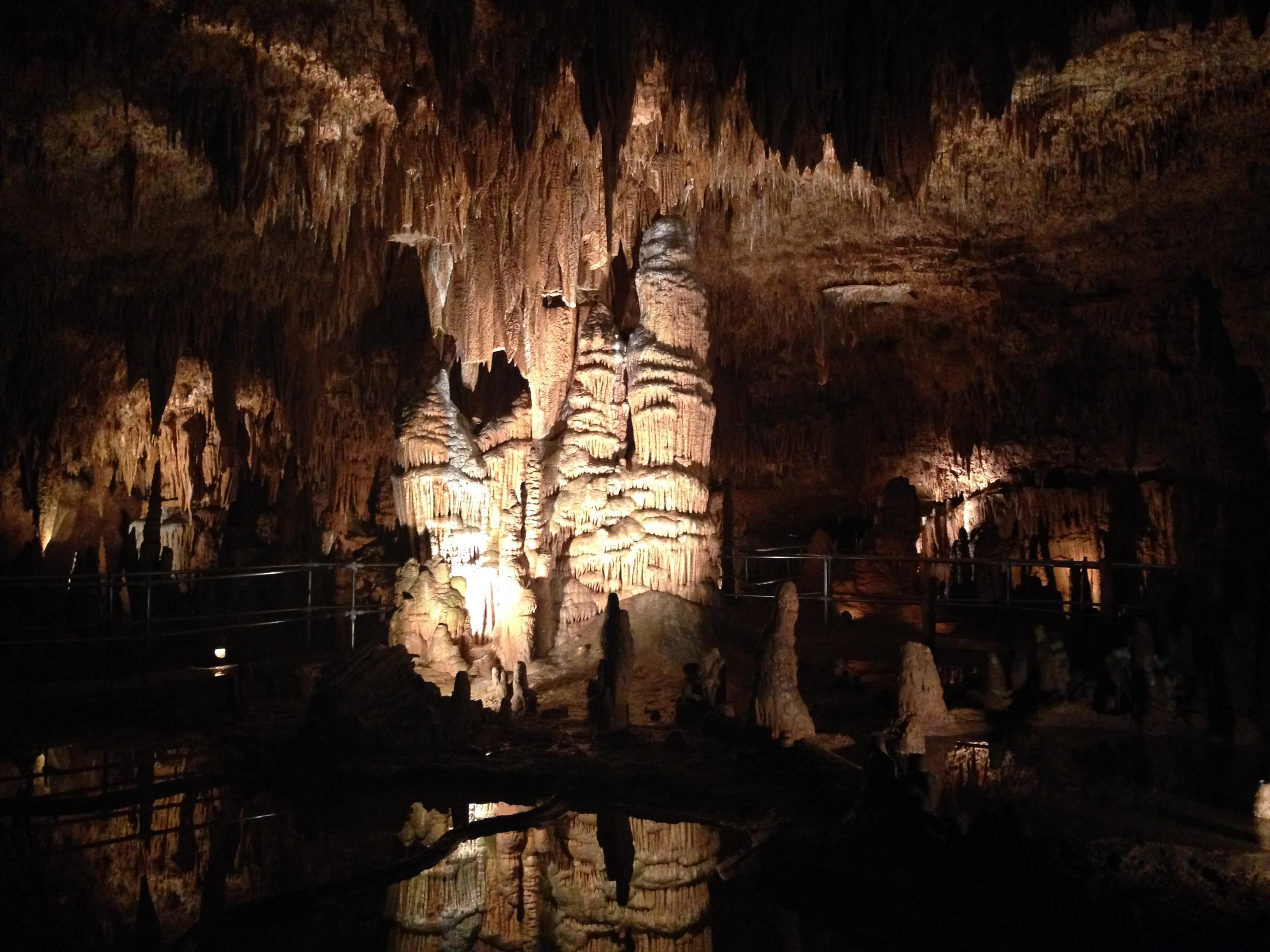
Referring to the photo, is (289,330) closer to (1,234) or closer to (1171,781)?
(1,234)

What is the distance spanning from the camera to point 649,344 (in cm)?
997

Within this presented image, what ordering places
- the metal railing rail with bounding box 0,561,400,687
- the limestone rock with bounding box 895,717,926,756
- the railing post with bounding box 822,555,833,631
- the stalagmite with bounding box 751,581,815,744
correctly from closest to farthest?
the limestone rock with bounding box 895,717,926,756
the stalagmite with bounding box 751,581,815,744
the metal railing rail with bounding box 0,561,400,687
the railing post with bounding box 822,555,833,631

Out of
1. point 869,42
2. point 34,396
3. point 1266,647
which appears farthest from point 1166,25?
point 34,396

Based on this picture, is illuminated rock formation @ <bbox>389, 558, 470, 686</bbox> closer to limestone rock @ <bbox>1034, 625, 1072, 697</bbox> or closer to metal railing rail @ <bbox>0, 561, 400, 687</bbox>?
metal railing rail @ <bbox>0, 561, 400, 687</bbox>

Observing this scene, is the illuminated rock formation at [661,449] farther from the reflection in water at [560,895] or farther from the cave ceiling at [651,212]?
the reflection in water at [560,895]

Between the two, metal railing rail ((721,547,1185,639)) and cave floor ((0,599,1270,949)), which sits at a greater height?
metal railing rail ((721,547,1185,639))

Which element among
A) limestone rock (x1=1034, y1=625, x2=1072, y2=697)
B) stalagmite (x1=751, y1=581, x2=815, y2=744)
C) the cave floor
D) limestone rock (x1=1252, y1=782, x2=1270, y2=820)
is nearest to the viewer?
the cave floor

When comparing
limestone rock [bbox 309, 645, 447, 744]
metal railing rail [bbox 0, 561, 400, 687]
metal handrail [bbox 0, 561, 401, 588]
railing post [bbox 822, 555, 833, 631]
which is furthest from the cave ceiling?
limestone rock [bbox 309, 645, 447, 744]

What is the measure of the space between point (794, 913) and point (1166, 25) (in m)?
6.17

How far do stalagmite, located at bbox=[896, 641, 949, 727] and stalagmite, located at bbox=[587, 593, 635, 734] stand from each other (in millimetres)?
1840

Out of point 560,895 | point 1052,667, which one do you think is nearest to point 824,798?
point 560,895

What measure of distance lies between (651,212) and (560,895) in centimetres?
730

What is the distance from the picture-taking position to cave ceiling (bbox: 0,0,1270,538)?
23.0ft

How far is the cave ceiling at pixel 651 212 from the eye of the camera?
7004 mm
